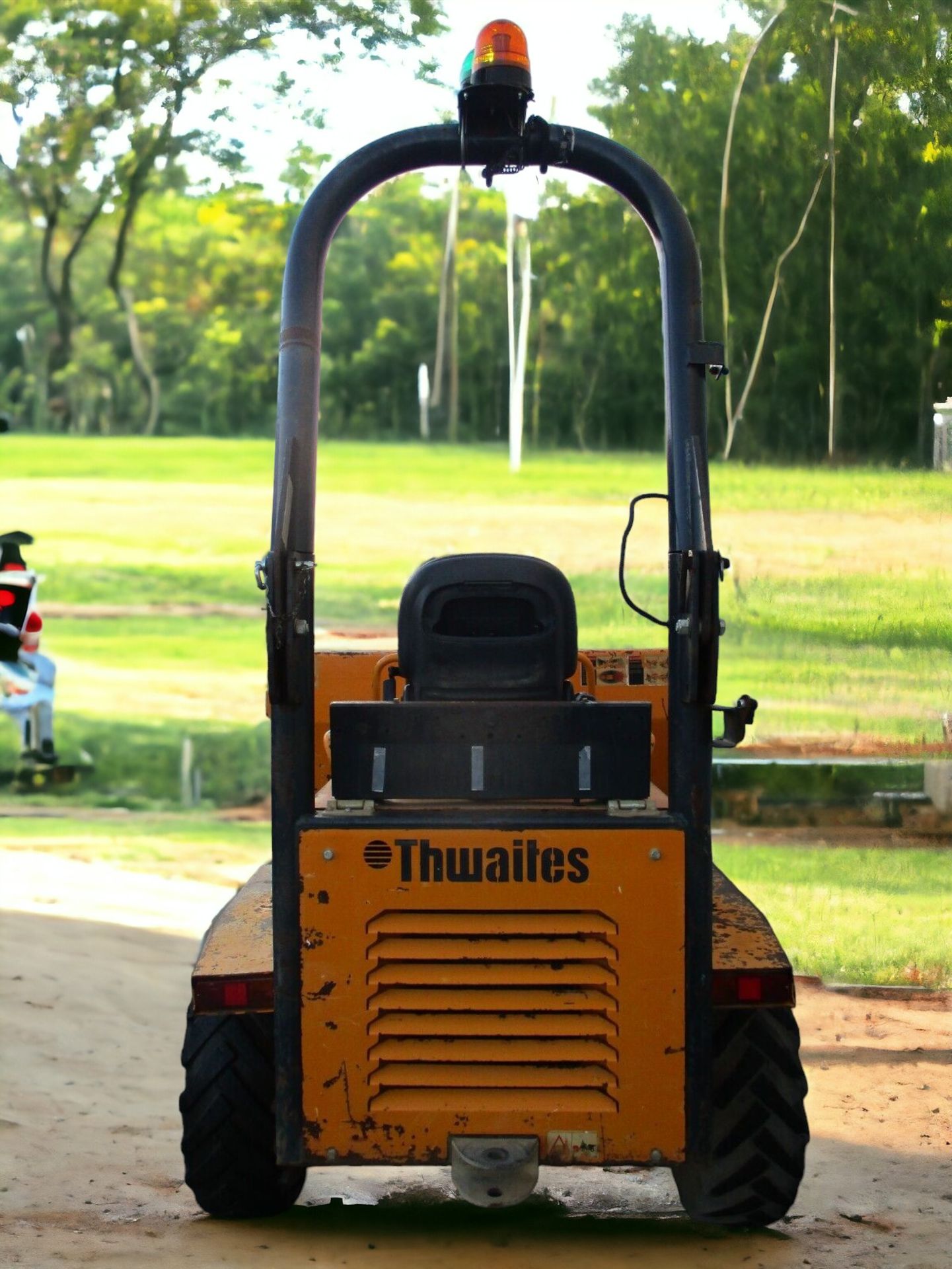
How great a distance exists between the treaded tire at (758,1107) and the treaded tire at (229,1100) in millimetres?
885

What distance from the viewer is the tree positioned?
11945 millimetres

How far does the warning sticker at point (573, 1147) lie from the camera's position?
136 inches

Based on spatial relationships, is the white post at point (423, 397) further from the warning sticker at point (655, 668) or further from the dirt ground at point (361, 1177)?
the warning sticker at point (655, 668)

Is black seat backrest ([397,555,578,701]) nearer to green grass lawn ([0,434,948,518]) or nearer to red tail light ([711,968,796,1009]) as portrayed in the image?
red tail light ([711,968,796,1009])

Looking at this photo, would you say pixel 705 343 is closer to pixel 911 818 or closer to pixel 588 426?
pixel 911 818

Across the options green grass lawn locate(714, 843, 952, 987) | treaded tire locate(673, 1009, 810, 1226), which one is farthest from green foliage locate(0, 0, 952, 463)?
treaded tire locate(673, 1009, 810, 1226)

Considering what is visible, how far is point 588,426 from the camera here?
11.2 m

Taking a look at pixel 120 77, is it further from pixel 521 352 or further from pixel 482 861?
pixel 482 861

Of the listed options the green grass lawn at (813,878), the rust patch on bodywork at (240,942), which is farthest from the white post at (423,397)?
the rust patch on bodywork at (240,942)

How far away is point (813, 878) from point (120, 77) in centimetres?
709

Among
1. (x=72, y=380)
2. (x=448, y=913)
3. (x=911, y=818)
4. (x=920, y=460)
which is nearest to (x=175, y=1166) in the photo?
(x=448, y=913)

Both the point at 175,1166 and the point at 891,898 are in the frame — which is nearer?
the point at 175,1166

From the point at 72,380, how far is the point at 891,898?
6.78m

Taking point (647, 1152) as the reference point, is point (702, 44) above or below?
above
